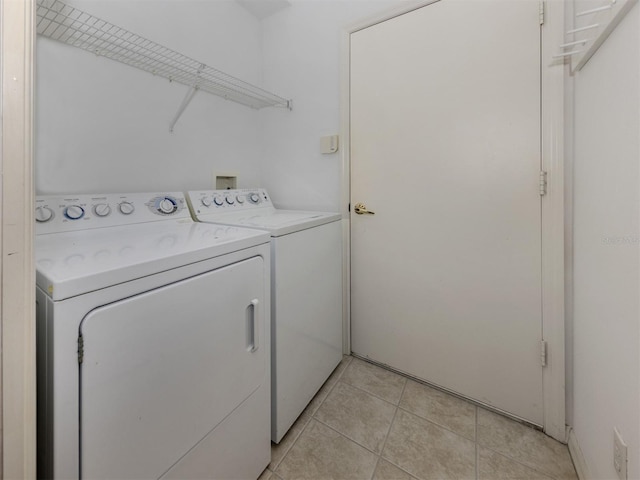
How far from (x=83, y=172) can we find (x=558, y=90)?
6.90 feet

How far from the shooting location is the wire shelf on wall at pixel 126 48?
3.84ft

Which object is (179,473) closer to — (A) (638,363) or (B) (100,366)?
(B) (100,366)

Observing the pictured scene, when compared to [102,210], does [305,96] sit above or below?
above

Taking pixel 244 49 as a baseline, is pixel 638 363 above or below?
below

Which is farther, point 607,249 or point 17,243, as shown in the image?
point 607,249

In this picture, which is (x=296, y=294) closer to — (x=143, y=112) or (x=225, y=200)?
(x=225, y=200)

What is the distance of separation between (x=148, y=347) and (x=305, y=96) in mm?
1833

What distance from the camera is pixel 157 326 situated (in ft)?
2.48

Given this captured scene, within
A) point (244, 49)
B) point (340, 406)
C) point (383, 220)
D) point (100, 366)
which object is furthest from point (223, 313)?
point (244, 49)

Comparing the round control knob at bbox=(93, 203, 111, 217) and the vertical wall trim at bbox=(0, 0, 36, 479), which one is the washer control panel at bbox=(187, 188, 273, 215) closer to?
the round control knob at bbox=(93, 203, 111, 217)

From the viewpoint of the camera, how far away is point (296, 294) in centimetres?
136

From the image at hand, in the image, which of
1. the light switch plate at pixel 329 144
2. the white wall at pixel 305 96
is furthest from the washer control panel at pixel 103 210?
the light switch plate at pixel 329 144

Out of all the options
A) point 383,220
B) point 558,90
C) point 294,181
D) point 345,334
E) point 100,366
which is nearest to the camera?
point 100,366

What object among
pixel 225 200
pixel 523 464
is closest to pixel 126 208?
pixel 225 200
